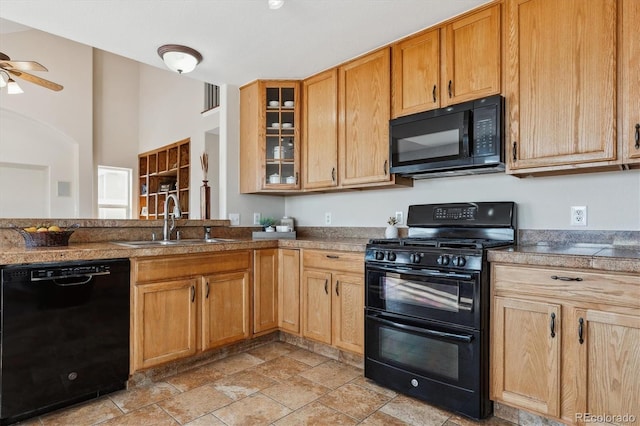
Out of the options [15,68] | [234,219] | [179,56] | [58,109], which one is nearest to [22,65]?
[15,68]

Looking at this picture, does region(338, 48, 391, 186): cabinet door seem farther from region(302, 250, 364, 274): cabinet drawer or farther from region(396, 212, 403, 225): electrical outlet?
region(302, 250, 364, 274): cabinet drawer

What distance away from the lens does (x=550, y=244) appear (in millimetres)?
2170

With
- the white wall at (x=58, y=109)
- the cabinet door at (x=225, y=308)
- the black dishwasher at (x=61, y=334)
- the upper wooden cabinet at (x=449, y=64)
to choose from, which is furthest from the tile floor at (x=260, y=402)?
the white wall at (x=58, y=109)

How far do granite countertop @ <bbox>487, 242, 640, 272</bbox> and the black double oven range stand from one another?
0.42 feet

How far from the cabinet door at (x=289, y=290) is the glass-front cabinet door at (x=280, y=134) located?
0.72 metres

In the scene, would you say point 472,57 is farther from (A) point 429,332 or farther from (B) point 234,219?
(B) point 234,219

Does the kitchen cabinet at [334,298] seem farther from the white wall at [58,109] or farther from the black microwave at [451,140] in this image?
the white wall at [58,109]

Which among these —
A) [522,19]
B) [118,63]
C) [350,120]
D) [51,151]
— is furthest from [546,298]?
[118,63]

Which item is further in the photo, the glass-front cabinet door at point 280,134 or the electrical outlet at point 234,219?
the electrical outlet at point 234,219

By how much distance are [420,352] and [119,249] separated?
1.89 m

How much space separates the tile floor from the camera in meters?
1.87

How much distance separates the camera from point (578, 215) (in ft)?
6.97

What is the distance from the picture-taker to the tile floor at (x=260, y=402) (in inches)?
73.7

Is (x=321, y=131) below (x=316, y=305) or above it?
above
